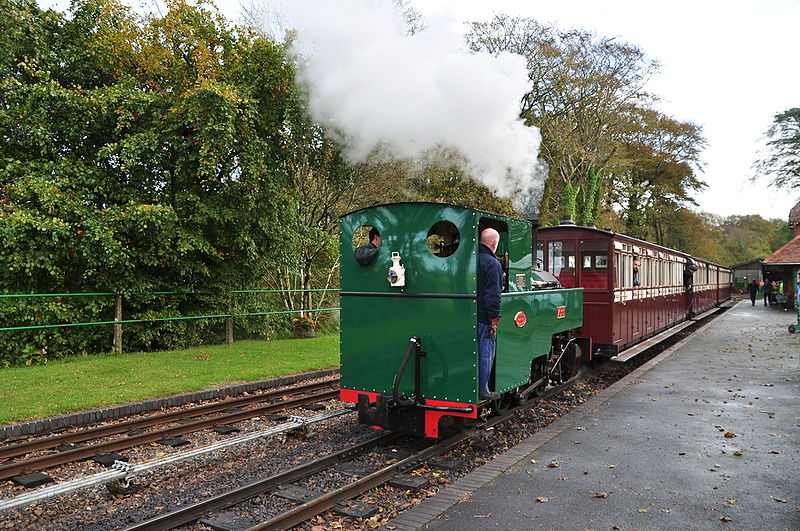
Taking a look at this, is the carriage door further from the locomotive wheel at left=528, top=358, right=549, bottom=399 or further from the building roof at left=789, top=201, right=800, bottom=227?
the building roof at left=789, top=201, right=800, bottom=227

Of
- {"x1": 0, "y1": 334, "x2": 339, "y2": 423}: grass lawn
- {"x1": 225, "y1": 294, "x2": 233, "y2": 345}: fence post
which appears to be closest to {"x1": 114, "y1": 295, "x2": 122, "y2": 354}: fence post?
{"x1": 0, "y1": 334, "x2": 339, "y2": 423}: grass lawn

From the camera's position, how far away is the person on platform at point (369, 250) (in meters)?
5.81

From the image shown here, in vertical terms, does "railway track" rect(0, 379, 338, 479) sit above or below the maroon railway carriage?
below

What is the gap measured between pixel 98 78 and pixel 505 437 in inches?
458

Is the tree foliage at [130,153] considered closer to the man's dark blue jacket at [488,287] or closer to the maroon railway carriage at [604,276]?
the maroon railway carriage at [604,276]

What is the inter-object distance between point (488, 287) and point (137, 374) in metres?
6.94

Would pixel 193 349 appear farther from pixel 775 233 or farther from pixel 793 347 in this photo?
pixel 775 233

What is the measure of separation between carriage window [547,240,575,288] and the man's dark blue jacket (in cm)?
570

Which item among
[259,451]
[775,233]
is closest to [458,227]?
[259,451]

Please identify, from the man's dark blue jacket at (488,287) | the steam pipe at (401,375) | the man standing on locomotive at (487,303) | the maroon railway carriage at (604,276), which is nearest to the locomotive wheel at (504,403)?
the man standing on locomotive at (487,303)

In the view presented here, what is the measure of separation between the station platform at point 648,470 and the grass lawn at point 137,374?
5298 mm

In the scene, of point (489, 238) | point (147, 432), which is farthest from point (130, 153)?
point (489, 238)

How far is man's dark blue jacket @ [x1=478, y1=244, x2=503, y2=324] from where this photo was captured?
17.5ft

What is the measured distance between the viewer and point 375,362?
587 centimetres
